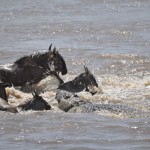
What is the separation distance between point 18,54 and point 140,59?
122 inches

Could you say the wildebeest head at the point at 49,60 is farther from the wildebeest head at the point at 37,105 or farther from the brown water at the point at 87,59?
the wildebeest head at the point at 37,105

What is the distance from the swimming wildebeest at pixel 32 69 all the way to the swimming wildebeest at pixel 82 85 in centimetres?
31

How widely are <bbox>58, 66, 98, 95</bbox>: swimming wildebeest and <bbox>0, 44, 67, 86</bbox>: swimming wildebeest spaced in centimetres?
31

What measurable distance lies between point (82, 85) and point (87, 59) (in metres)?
3.79

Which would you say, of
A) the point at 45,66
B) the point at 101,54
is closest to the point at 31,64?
the point at 45,66

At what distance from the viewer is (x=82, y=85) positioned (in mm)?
14086

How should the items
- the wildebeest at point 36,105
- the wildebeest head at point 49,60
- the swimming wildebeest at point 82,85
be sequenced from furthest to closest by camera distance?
the wildebeest head at point 49,60 → the swimming wildebeest at point 82,85 → the wildebeest at point 36,105

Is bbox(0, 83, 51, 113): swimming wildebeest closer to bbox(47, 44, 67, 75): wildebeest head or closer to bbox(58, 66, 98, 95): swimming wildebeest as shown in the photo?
bbox(58, 66, 98, 95): swimming wildebeest

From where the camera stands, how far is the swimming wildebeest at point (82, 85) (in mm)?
13945

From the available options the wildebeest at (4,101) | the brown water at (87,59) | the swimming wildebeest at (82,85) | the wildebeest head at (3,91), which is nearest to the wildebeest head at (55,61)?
the brown water at (87,59)

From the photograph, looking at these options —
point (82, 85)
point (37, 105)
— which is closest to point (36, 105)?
point (37, 105)

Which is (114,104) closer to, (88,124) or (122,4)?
(88,124)

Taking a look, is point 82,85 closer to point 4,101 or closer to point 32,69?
point 32,69

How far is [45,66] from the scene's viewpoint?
14164mm
